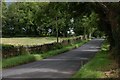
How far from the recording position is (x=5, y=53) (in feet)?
103

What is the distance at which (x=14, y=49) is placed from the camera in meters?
33.5

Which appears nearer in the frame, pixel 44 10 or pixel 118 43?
pixel 118 43

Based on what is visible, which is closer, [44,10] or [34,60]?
[34,60]

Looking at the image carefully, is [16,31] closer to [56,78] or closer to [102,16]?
[102,16]

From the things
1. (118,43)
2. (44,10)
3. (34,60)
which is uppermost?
(44,10)

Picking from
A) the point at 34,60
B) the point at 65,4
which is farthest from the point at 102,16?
the point at 34,60

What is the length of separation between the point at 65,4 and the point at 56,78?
689 inches

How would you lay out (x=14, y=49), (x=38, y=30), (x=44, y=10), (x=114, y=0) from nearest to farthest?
(x=114, y=0) < (x=14, y=49) < (x=44, y=10) < (x=38, y=30)

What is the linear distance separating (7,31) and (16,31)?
2.92 metres

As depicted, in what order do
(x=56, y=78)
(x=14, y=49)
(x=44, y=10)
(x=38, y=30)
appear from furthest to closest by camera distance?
(x=38, y=30)
(x=44, y=10)
(x=14, y=49)
(x=56, y=78)

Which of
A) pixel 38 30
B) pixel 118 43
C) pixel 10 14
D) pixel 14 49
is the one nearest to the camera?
pixel 118 43

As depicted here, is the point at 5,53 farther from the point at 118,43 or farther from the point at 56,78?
the point at 118,43

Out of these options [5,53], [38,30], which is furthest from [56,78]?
[38,30]

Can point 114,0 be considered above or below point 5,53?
above
